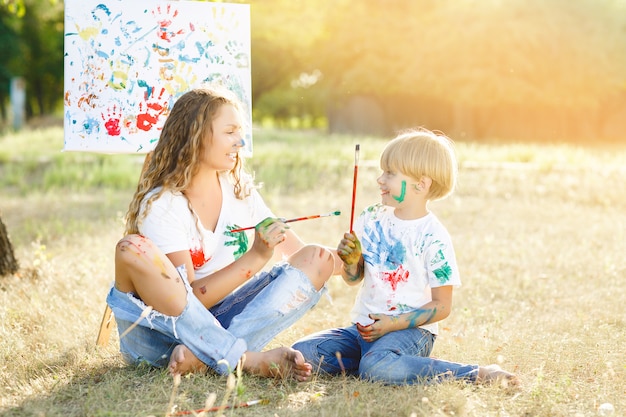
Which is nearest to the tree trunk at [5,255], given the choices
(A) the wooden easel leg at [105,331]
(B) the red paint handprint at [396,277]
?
(A) the wooden easel leg at [105,331]

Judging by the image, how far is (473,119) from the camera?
53.5ft

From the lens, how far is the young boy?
2.52 meters

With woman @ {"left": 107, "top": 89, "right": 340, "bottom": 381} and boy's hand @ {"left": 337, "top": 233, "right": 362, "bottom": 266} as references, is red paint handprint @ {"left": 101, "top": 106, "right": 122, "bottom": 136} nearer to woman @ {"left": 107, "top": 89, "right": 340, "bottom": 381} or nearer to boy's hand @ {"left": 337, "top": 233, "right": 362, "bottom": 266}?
woman @ {"left": 107, "top": 89, "right": 340, "bottom": 381}

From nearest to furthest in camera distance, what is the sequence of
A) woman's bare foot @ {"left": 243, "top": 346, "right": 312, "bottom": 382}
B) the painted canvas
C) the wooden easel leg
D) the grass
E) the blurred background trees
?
the grass < woman's bare foot @ {"left": 243, "top": 346, "right": 312, "bottom": 382} < the wooden easel leg < the painted canvas < the blurred background trees

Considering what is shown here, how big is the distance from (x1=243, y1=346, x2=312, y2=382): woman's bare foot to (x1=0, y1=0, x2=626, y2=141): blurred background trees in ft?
32.3

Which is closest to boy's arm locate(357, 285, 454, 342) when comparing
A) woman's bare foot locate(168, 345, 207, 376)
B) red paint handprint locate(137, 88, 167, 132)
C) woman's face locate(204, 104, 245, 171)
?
woman's bare foot locate(168, 345, 207, 376)

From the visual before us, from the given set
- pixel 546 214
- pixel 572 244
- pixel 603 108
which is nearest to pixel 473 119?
pixel 603 108

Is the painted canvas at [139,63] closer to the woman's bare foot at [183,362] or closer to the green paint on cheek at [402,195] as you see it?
the green paint on cheek at [402,195]

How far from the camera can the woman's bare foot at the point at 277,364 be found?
8.14 feet

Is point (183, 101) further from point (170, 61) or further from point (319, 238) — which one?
point (319, 238)

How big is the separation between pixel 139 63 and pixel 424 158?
1364mm

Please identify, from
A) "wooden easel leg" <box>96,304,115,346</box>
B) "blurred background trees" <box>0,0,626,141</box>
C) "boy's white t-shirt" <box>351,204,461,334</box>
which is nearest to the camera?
"boy's white t-shirt" <box>351,204,461,334</box>

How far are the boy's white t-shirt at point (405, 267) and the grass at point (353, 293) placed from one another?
11.3 inches

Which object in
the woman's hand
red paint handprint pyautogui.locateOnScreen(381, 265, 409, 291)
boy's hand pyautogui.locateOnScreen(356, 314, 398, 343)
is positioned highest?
the woman's hand
